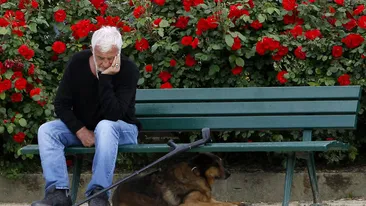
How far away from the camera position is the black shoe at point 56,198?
17.3 ft

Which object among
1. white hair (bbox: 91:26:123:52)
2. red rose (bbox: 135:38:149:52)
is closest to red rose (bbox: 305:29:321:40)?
red rose (bbox: 135:38:149:52)

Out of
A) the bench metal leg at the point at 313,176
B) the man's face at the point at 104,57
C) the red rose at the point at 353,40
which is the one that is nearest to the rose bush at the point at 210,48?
the red rose at the point at 353,40

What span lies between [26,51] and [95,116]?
1.17 m

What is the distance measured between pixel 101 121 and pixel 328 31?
208cm

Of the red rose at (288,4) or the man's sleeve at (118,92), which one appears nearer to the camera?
the man's sleeve at (118,92)

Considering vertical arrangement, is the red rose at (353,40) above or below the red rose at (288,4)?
below

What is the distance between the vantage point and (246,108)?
588 centimetres

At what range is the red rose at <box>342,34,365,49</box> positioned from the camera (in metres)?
6.39

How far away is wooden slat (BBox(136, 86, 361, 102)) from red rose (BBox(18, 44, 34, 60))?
39.7 inches

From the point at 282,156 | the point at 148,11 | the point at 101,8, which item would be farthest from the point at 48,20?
the point at 282,156

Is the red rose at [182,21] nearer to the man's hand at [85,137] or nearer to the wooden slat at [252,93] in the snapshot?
the wooden slat at [252,93]

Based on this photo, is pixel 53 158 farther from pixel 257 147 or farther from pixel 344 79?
pixel 344 79

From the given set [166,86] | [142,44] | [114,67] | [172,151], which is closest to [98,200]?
[172,151]

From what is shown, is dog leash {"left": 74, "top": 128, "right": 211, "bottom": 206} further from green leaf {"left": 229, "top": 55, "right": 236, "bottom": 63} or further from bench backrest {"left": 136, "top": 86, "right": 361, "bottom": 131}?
green leaf {"left": 229, "top": 55, "right": 236, "bottom": 63}
